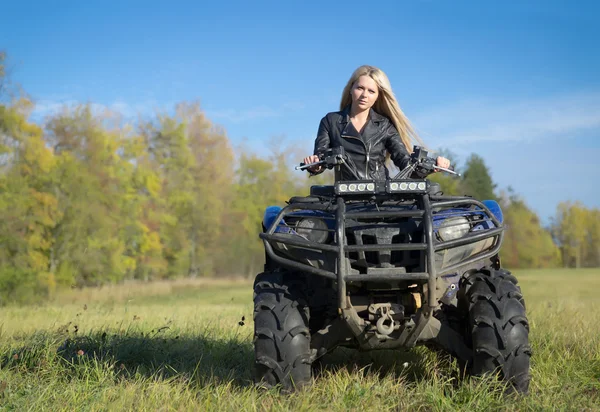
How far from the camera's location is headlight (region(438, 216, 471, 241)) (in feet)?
13.9

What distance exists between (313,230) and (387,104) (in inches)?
66.5

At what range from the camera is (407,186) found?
4.20m

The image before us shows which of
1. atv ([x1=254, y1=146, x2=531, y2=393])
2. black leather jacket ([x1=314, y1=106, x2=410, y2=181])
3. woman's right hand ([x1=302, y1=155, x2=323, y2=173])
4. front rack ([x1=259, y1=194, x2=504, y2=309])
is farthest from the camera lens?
black leather jacket ([x1=314, y1=106, x2=410, y2=181])

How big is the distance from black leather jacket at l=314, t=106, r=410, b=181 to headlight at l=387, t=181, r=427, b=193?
101 cm

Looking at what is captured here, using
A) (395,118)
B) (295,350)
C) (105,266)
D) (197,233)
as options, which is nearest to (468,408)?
(295,350)

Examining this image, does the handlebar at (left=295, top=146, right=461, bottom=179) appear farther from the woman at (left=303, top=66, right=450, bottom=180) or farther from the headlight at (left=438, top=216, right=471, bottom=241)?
the headlight at (left=438, top=216, right=471, bottom=241)

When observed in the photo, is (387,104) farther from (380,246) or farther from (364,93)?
(380,246)

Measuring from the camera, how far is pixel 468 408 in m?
3.95

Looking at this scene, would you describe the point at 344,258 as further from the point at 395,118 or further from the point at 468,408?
the point at 395,118

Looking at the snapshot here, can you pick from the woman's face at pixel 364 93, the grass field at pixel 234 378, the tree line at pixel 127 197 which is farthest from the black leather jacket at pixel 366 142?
the tree line at pixel 127 197

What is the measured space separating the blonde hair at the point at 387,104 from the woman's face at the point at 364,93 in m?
0.06

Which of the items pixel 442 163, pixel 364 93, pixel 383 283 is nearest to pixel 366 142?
pixel 364 93

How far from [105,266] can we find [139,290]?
149 inches

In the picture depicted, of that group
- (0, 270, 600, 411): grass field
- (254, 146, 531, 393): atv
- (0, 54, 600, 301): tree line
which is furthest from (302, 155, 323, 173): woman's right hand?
(0, 54, 600, 301): tree line
